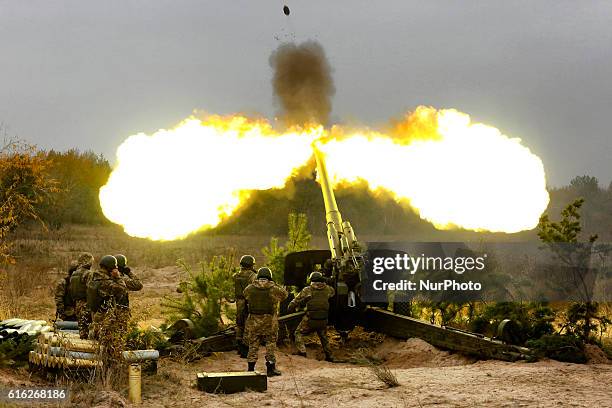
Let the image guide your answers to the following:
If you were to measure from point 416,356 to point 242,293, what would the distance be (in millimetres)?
2926

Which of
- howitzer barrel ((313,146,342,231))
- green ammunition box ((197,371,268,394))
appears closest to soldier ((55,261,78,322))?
green ammunition box ((197,371,268,394))

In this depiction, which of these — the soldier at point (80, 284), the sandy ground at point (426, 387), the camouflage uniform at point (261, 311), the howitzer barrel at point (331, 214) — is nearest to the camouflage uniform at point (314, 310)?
the howitzer barrel at point (331, 214)

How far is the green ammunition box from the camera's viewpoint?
9172mm

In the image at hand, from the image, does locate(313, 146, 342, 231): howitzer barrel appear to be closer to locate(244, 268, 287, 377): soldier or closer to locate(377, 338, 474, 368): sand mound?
locate(377, 338, 474, 368): sand mound

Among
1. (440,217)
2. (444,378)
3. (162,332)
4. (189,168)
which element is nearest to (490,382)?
(444,378)

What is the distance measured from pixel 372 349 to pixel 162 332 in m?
3.64

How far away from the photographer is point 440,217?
48.7 ft

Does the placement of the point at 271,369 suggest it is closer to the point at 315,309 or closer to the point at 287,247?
the point at 315,309

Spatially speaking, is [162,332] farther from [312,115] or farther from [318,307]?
[312,115]

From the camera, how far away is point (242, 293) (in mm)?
12133

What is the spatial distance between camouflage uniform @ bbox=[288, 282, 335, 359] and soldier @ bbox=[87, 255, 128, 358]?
331cm

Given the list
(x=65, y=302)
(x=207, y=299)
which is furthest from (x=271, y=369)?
(x=65, y=302)

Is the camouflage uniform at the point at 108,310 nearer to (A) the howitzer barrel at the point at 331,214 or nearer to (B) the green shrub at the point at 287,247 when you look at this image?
(A) the howitzer barrel at the point at 331,214

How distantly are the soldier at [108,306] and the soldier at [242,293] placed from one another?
98.2 inches
